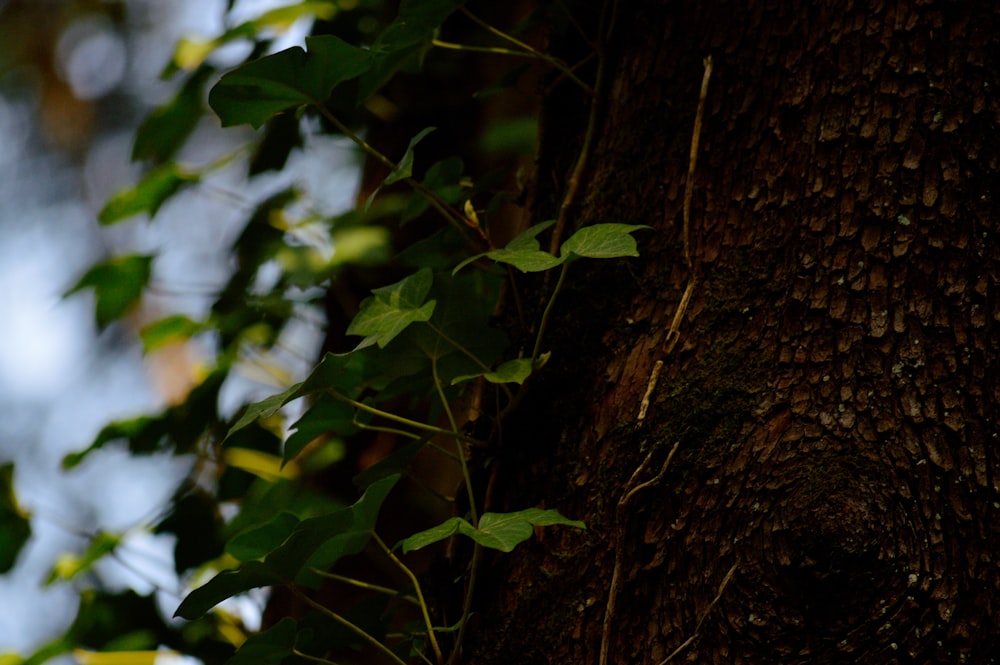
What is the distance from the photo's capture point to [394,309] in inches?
31.4

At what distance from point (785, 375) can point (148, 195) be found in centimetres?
98

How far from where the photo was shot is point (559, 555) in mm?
744

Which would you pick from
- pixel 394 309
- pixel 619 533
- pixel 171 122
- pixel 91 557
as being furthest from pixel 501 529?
pixel 171 122

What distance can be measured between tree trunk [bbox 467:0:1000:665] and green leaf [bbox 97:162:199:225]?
0.75 m

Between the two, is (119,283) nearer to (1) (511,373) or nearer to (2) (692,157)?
(1) (511,373)

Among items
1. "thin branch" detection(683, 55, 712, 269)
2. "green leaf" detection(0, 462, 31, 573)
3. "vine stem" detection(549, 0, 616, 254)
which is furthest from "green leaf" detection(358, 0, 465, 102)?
"green leaf" detection(0, 462, 31, 573)

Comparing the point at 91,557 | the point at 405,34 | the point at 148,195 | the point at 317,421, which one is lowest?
the point at 91,557

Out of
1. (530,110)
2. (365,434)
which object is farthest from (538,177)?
(530,110)

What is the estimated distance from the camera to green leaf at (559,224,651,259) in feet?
2.36

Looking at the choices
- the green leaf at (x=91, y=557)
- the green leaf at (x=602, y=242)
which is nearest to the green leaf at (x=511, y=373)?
the green leaf at (x=602, y=242)

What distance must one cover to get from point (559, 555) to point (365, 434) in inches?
33.1

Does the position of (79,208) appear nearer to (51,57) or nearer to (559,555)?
(51,57)

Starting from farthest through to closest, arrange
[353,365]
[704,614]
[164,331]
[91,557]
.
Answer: [164,331], [91,557], [353,365], [704,614]

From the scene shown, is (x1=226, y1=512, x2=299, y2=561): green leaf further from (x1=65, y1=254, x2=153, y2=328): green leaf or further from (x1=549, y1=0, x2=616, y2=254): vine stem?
(x1=65, y1=254, x2=153, y2=328): green leaf
